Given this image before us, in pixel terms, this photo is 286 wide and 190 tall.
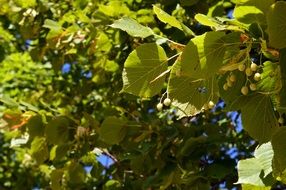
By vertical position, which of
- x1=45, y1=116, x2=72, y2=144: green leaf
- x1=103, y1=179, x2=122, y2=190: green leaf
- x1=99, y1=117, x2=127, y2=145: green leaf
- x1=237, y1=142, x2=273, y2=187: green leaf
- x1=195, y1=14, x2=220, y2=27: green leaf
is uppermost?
x1=195, y1=14, x2=220, y2=27: green leaf

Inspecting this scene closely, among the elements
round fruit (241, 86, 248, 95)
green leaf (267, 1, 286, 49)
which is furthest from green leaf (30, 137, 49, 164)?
green leaf (267, 1, 286, 49)

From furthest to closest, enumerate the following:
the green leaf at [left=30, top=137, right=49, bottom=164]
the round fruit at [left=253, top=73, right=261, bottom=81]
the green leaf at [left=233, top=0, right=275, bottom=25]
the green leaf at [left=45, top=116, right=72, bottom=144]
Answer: the green leaf at [left=30, top=137, right=49, bottom=164], the green leaf at [left=45, top=116, right=72, bottom=144], the round fruit at [left=253, top=73, right=261, bottom=81], the green leaf at [left=233, top=0, right=275, bottom=25]

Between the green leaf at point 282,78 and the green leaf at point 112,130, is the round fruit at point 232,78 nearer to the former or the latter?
the green leaf at point 282,78

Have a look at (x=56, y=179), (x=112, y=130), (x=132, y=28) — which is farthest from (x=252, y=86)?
(x=56, y=179)

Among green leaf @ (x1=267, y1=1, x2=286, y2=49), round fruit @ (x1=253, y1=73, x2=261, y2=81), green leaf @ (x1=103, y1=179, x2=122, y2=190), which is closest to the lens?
green leaf @ (x1=267, y1=1, x2=286, y2=49)

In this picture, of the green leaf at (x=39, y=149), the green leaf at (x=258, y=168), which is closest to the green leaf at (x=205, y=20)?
the green leaf at (x=258, y=168)

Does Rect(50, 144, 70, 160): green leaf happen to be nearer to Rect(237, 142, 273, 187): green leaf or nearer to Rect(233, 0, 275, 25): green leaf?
Rect(237, 142, 273, 187): green leaf
